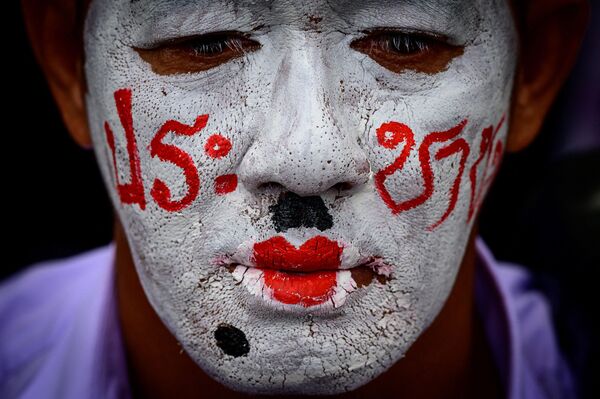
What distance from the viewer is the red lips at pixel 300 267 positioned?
1.19 meters

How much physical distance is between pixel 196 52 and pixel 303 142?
0.27m

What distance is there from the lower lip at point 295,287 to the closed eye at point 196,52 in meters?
0.34

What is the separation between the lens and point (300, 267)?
119 cm

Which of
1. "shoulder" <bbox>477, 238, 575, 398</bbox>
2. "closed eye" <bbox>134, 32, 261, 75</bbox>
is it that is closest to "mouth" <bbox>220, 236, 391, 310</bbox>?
"closed eye" <bbox>134, 32, 261, 75</bbox>

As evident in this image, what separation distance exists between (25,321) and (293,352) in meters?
1.20

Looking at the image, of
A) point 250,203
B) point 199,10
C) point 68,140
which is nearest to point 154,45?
point 199,10

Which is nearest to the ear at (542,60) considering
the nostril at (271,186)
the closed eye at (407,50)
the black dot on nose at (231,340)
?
the closed eye at (407,50)

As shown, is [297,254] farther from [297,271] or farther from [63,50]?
[63,50]

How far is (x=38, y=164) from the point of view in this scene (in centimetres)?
311

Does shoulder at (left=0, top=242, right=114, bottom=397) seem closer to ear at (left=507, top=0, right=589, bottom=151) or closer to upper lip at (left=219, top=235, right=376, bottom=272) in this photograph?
upper lip at (left=219, top=235, right=376, bottom=272)

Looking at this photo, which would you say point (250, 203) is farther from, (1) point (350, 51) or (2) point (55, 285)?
(2) point (55, 285)

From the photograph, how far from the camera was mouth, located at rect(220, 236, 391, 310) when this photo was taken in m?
1.19

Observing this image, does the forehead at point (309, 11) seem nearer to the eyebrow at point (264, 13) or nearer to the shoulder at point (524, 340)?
the eyebrow at point (264, 13)

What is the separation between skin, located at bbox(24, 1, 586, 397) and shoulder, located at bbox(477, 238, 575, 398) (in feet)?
0.68
